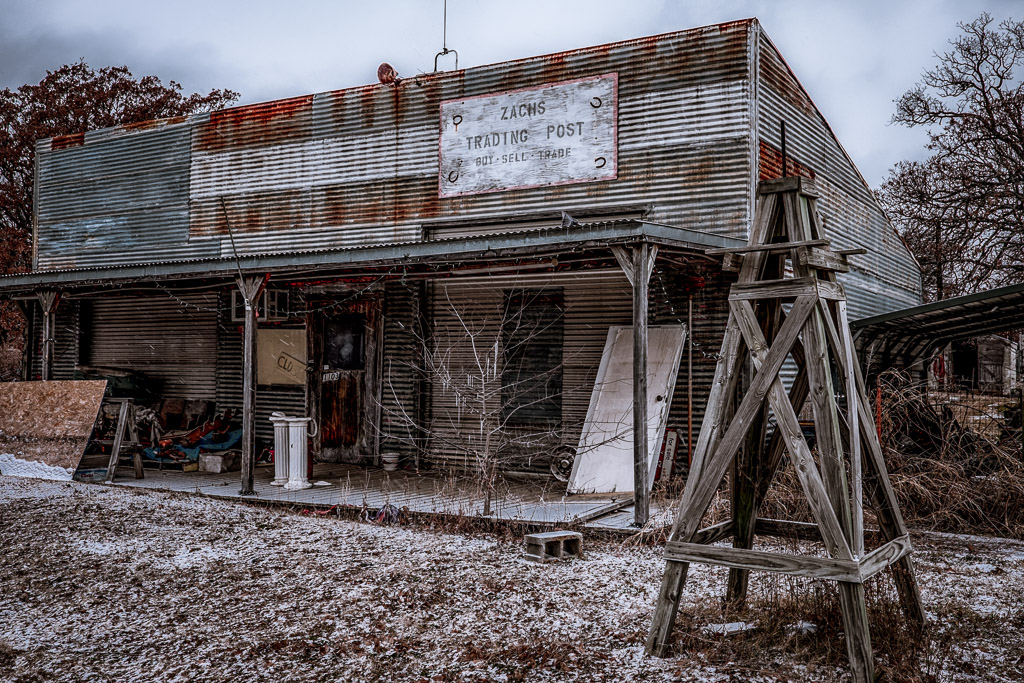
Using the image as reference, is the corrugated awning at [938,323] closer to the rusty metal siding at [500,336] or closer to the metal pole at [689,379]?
the metal pole at [689,379]

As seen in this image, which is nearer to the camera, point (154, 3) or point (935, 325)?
point (935, 325)

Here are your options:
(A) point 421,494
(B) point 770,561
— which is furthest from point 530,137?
(B) point 770,561

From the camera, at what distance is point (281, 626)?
503cm

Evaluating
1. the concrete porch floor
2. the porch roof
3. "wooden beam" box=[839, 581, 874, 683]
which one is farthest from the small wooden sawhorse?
"wooden beam" box=[839, 581, 874, 683]

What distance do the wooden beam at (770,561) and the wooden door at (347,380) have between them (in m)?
7.68

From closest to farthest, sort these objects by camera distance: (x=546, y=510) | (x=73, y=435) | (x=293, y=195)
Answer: (x=546, y=510) < (x=73, y=435) < (x=293, y=195)

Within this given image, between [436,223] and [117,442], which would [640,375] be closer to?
[436,223]

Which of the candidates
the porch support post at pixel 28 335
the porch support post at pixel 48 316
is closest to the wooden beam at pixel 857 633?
the porch support post at pixel 48 316

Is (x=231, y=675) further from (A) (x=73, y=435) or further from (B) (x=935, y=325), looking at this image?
(B) (x=935, y=325)

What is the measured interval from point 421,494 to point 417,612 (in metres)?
3.88

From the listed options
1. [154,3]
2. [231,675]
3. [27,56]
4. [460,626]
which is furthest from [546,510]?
[27,56]

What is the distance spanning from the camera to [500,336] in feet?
32.9

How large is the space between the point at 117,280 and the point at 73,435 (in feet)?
6.75

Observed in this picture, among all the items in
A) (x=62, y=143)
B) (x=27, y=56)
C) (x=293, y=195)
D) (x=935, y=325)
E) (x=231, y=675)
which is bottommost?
(x=231, y=675)
